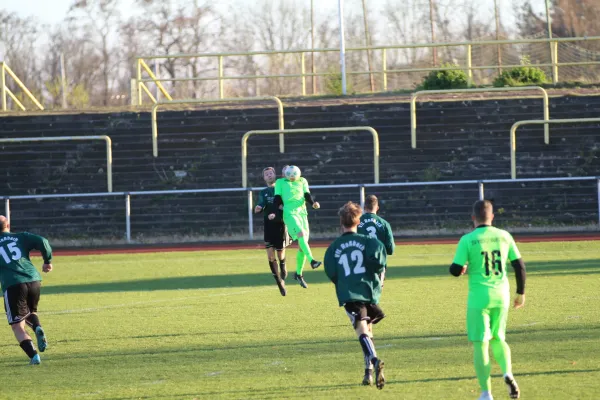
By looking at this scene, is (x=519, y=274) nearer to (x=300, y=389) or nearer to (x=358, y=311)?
(x=358, y=311)

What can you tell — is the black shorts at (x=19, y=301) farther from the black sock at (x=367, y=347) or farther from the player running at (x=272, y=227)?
the player running at (x=272, y=227)

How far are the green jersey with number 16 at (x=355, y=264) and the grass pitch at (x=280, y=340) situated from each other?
789mm

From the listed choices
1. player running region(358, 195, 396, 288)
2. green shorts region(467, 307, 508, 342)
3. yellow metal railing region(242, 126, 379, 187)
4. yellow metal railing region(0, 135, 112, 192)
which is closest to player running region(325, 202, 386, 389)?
green shorts region(467, 307, 508, 342)

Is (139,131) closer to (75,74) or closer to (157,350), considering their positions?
(157,350)

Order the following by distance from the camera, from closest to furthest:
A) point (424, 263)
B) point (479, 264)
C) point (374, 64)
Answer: point (479, 264) < point (424, 263) < point (374, 64)

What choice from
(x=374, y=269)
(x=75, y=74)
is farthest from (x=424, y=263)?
(x=75, y=74)

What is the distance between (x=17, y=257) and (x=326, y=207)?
17473mm

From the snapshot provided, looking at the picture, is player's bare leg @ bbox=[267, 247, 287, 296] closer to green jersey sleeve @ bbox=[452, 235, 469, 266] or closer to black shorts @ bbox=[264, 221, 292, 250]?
black shorts @ bbox=[264, 221, 292, 250]

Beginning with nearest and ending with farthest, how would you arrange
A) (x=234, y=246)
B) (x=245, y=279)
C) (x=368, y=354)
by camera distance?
(x=368, y=354)
(x=245, y=279)
(x=234, y=246)

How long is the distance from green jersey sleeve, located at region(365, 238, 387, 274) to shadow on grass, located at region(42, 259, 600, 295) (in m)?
9.30

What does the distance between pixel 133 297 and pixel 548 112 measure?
17.3 meters

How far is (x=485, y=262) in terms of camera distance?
736 cm

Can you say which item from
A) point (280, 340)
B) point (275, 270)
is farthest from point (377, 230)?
point (275, 270)

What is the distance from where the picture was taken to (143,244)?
2627 centimetres
